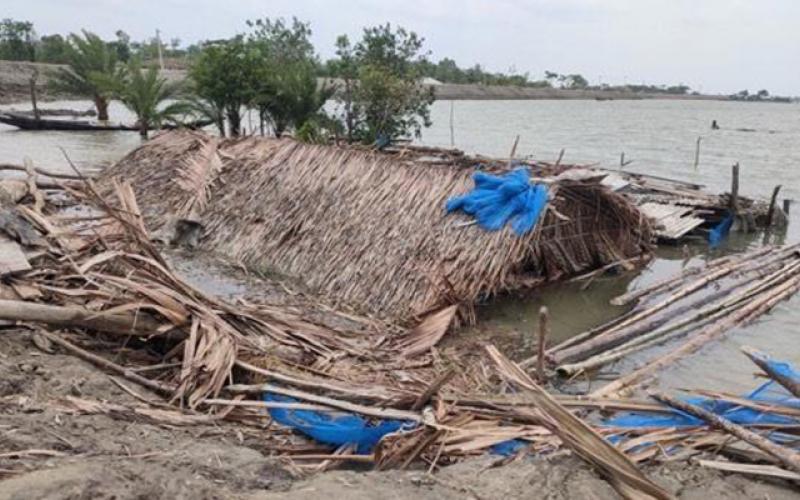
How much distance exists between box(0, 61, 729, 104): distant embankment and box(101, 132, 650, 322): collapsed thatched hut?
10590mm

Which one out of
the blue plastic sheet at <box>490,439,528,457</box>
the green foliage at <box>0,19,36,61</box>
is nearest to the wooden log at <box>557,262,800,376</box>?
the blue plastic sheet at <box>490,439,528,457</box>

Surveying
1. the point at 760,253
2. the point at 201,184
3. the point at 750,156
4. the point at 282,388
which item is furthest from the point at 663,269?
the point at 750,156

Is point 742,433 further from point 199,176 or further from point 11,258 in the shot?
point 199,176

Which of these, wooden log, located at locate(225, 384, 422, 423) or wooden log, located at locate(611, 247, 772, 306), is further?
wooden log, located at locate(611, 247, 772, 306)

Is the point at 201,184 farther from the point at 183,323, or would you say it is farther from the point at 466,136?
the point at 466,136

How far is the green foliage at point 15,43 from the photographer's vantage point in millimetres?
53438

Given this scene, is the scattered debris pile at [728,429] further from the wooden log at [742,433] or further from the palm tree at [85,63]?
the palm tree at [85,63]

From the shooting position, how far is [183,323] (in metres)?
4.89

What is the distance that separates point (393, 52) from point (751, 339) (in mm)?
12539

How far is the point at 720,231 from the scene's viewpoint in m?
13.4

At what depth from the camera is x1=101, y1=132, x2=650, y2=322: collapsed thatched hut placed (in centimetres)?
752

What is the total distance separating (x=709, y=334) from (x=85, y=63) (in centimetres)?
2839

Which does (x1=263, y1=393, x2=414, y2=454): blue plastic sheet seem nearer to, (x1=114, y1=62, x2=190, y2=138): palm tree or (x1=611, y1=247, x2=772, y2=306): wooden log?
(x1=611, y1=247, x2=772, y2=306): wooden log

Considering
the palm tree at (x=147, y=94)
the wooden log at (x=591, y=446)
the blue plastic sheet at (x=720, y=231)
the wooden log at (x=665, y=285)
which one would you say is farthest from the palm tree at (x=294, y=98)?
the wooden log at (x=591, y=446)
